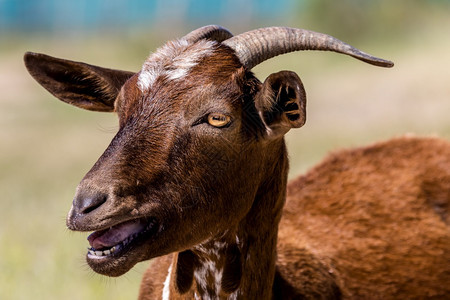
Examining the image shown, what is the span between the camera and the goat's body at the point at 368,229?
5109mm

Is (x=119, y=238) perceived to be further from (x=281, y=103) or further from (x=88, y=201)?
(x=281, y=103)

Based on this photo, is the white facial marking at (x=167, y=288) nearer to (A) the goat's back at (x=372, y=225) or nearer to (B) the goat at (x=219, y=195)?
(B) the goat at (x=219, y=195)

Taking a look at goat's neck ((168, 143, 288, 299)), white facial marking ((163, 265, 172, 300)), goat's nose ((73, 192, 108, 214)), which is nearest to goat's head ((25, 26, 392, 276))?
goat's nose ((73, 192, 108, 214))

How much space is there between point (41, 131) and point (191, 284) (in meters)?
14.8

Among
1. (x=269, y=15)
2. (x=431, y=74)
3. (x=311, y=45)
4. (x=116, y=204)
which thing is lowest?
(x=116, y=204)

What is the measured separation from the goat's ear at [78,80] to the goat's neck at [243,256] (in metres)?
1.14

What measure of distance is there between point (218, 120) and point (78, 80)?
4.12 feet

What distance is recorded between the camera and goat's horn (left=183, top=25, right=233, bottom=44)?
454 centimetres

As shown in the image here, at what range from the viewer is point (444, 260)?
569 centimetres

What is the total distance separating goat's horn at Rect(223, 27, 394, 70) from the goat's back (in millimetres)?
1567

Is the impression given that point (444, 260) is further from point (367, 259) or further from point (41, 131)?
point (41, 131)

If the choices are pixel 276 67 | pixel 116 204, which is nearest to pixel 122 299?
pixel 116 204

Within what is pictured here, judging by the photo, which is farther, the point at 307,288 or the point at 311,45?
the point at 307,288

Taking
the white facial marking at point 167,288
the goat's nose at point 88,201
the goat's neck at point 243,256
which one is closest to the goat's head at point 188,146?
the goat's nose at point 88,201
